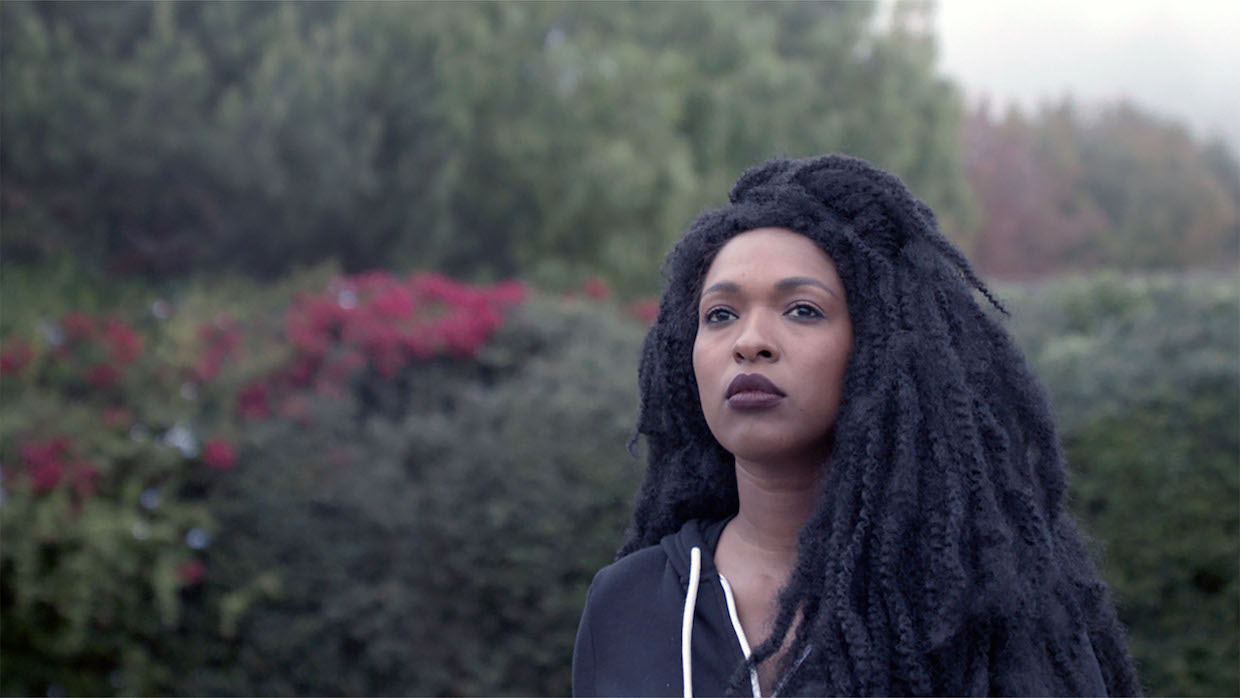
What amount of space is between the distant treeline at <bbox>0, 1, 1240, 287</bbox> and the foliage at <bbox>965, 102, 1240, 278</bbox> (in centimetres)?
1769

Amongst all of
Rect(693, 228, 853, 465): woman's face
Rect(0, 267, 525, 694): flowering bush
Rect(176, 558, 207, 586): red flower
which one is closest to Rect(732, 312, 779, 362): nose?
Rect(693, 228, 853, 465): woman's face

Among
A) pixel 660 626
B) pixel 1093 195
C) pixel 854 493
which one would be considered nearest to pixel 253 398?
pixel 660 626

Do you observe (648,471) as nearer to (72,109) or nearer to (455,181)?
(72,109)

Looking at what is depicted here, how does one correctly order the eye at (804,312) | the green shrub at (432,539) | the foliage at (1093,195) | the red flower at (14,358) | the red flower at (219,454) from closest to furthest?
the eye at (804,312) < the green shrub at (432,539) < the red flower at (219,454) < the red flower at (14,358) < the foliage at (1093,195)

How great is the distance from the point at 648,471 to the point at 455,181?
26.0ft

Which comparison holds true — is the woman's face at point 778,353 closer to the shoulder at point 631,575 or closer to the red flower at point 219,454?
the shoulder at point 631,575

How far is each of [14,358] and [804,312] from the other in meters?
4.78

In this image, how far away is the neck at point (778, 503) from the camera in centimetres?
222

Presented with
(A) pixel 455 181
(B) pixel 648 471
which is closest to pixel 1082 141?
(A) pixel 455 181

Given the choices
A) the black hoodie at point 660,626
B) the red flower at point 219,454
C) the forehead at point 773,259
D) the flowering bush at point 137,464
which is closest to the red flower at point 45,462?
the flowering bush at point 137,464

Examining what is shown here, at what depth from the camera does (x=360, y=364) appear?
590 centimetres

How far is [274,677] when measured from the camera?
5074mm

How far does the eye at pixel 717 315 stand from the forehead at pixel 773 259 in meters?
0.06

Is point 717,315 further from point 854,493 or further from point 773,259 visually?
point 854,493
